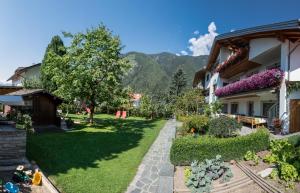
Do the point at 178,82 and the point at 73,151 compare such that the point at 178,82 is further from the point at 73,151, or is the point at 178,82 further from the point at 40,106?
the point at 73,151

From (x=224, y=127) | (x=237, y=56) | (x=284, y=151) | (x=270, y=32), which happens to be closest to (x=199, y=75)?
(x=237, y=56)

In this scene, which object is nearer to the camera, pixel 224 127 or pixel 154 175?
pixel 154 175

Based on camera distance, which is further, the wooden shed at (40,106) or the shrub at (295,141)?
the wooden shed at (40,106)

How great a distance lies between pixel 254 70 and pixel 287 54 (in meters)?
9.19

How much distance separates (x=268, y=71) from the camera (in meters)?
20.2

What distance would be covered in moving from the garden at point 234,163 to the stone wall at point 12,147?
6.11 m

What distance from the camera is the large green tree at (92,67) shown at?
27.3 m

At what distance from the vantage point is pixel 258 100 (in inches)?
1063

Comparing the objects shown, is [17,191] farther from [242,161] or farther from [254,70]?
[254,70]

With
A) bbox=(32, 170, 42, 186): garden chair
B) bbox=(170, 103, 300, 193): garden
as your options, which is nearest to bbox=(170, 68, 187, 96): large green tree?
bbox=(170, 103, 300, 193): garden

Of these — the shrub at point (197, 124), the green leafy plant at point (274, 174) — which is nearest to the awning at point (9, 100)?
the shrub at point (197, 124)

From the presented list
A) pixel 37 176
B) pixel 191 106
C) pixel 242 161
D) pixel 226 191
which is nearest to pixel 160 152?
pixel 242 161

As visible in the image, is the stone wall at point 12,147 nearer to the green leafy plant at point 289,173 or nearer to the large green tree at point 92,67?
the green leafy plant at point 289,173

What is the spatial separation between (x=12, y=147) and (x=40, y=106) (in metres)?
12.4
